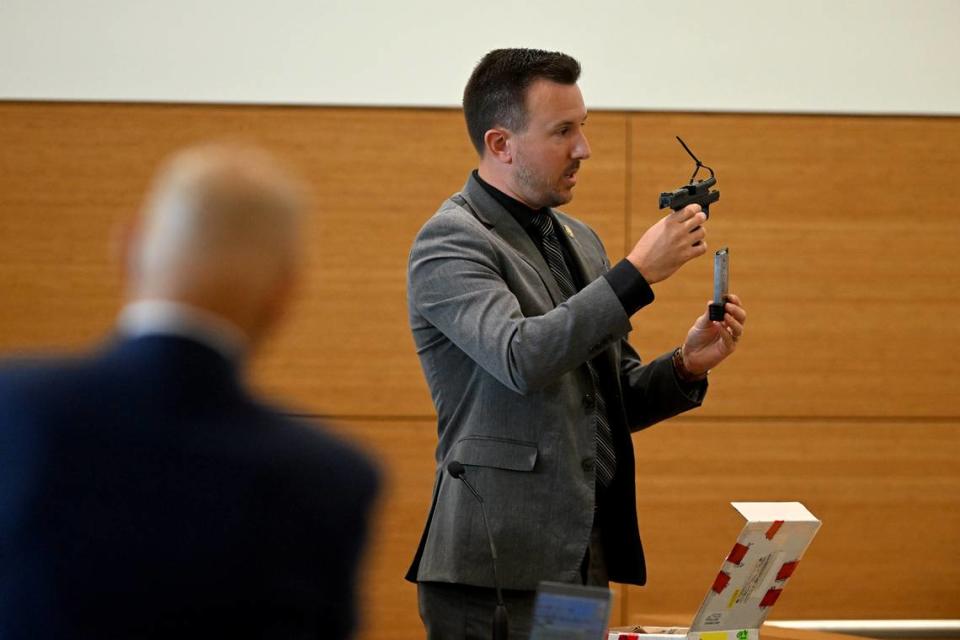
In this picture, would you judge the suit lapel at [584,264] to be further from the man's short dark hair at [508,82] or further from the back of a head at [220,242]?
the back of a head at [220,242]

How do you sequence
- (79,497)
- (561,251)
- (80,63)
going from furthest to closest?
(80,63), (561,251), (79,497)

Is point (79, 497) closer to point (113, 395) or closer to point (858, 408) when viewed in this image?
point (113, 395)

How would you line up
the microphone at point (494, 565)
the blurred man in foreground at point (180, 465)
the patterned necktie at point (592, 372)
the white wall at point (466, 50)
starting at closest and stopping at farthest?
the blurred man in foreground at point (180, 465), the microphone at point (494, 565), the patterned necktie at point (592, 372), the white wall at point (466, 50)

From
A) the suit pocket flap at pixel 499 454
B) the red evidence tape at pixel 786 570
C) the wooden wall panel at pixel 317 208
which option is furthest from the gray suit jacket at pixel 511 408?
the wooden wall panel at pixel 317 208

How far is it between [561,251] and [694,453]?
6.16 feet

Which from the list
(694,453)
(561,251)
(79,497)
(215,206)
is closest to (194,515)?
(79,497)

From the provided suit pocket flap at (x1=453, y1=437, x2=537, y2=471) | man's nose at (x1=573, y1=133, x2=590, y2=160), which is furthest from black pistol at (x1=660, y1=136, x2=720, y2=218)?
suit pocket flap at (x1=453, y1=437, x2=537, y2=471)

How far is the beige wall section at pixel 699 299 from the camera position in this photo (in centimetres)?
399

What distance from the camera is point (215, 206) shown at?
0.96 metres

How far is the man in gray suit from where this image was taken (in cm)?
200

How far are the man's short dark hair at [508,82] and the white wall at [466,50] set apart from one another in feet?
5.54

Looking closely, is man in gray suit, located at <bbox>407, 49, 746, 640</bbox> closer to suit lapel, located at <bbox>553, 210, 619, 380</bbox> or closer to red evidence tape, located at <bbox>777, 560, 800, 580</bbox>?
suit lapel, located at <bbox>553, 210, 619, 380</bbox>

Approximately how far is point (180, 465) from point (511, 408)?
1179 millimetres

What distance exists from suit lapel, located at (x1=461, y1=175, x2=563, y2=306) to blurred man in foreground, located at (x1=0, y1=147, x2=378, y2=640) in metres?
1.24
